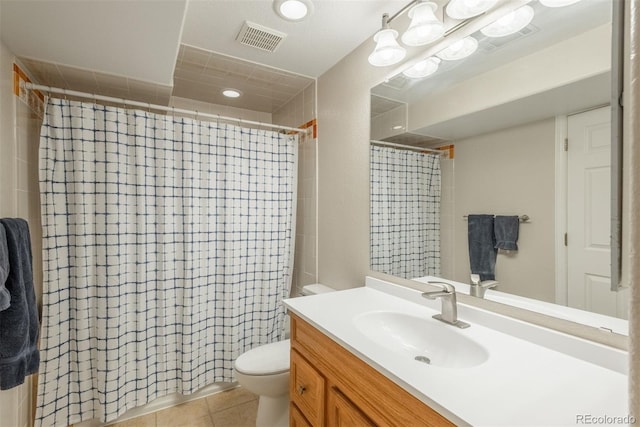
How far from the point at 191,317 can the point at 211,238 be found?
509 millimetres

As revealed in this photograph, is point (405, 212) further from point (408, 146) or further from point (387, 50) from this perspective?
point (387, 50)

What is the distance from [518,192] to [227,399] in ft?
6.86

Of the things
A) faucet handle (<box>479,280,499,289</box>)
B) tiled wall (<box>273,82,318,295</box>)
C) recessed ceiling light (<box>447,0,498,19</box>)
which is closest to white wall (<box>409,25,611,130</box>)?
recessed ceiling light (<box>447,0,498,19</box>)

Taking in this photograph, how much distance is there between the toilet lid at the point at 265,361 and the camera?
5.14 feet

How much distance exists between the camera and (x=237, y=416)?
186cm

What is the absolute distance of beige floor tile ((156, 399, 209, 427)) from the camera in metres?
1.80

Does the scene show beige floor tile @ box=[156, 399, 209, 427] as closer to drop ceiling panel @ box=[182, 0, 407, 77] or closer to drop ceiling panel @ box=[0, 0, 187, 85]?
drop ceiling panel @ box=[0, 0, 187, 85]

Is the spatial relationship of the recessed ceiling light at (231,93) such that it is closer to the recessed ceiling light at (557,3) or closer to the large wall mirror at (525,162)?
the large wall mirror at (525,162)

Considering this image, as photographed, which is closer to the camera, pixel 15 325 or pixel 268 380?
pixel 15 325

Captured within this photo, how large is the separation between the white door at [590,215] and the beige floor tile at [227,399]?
1939mm

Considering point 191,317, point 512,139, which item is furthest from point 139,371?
point 512,139

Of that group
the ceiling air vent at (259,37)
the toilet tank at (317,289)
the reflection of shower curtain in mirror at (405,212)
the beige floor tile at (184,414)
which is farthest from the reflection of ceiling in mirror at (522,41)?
Result: the beige floor tile at (184,414)

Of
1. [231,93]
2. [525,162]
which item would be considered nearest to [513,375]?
[525,162]

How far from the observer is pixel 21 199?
153 centimetres
